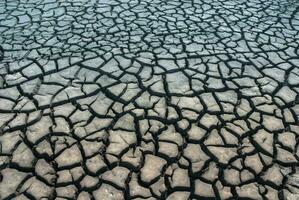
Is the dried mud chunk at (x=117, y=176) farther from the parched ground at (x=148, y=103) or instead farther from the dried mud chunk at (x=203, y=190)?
the dried mud chunk at (x=203, y=190)

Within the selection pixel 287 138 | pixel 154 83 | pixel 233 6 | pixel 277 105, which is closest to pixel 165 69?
pixel 154 83

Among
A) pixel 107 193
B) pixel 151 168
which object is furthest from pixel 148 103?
pixel 107 193

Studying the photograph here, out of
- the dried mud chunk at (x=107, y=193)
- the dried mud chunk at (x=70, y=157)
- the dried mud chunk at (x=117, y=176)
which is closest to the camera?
the dried mud chunk at (x=107, y=193)

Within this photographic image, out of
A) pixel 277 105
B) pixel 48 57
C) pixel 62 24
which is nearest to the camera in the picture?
pixel 277 105

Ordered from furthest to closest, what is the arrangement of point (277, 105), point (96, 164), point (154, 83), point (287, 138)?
point (154, 83), point (277, 105), point (287, 138), point (96, 164)

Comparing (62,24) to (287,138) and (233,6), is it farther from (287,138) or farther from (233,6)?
(287,138)

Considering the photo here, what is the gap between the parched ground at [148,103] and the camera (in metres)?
2.73

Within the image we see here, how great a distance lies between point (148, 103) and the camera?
3486mm

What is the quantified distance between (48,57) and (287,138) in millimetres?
2754

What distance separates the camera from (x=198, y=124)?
128 inches

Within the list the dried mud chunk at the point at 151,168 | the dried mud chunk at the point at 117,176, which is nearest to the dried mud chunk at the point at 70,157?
the dried mud chunk at the point at 117,176

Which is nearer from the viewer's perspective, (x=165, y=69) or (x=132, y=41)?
(x=165, y=69)

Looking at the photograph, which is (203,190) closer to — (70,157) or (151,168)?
(151,168)

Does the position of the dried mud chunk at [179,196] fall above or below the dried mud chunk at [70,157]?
above
